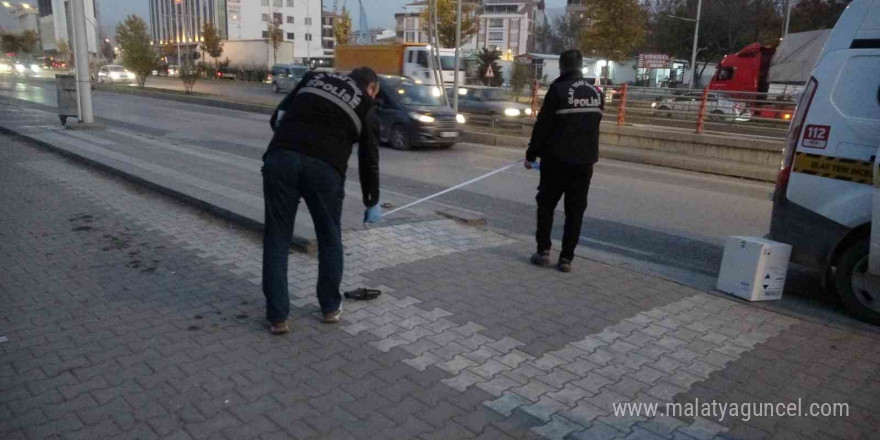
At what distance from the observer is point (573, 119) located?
551cm

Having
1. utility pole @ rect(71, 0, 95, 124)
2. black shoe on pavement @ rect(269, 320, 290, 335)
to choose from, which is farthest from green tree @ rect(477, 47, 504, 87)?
black shoe on pavement @ rect(269, 320, 290, 335)

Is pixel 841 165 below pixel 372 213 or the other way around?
the other way around

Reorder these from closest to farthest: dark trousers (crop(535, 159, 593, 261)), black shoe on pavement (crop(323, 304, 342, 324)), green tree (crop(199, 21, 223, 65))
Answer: black shoe on pavement (crop(323, 304, 342, 324)) → dark trousers (crop(535, 159, 593, 261)) → green tree (crop(199, 21, 223, 65))

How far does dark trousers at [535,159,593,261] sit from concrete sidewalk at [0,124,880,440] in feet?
1.11

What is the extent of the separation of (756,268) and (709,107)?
13417mm

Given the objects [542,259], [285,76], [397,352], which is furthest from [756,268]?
[285,76]

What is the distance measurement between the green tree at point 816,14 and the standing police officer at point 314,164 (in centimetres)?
3990

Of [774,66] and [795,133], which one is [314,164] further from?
[774,66]

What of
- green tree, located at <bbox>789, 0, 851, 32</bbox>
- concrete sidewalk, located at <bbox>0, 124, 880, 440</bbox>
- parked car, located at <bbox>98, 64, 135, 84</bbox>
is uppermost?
green tree, located at <bbox>789, 0, 851, 32</bbox>

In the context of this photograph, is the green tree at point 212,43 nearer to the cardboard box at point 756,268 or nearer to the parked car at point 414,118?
the parked car at point 414,118

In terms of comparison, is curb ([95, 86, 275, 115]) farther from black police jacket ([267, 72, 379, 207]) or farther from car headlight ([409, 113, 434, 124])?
black police jacket ([267, 72, 379, 207])

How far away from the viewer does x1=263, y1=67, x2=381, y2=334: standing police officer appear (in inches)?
157

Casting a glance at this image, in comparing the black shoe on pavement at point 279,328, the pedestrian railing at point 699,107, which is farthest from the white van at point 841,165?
the pedestrian railing at point 699,107

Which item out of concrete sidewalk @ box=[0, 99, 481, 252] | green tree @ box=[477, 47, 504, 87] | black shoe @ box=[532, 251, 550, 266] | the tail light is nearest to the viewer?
the tail light
